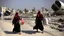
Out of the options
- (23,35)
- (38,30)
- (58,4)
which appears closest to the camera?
(23,35)

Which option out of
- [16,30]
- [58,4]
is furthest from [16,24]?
[58,4]

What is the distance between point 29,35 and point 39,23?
1519 mm

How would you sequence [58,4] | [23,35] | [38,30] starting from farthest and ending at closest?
[58,4] → [38,30] → [23,35]

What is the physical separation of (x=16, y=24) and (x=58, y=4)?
25986 millimetres

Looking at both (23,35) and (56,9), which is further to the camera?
(56,9)

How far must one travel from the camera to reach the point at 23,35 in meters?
14.8

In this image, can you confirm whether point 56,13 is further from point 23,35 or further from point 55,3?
point 23,35

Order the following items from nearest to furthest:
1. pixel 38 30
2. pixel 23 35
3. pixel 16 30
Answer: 1. pixel 23 35
2. pixel 16 30
3. pixel 38 30

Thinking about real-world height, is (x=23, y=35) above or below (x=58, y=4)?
below

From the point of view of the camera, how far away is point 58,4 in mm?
40750

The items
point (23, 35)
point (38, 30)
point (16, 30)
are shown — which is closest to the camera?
point (23, 35)

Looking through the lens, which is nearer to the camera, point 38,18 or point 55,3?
point 38,18

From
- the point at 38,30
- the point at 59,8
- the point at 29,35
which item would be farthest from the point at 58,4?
the point at 29,35

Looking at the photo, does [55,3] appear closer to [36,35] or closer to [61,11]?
[61,11]
